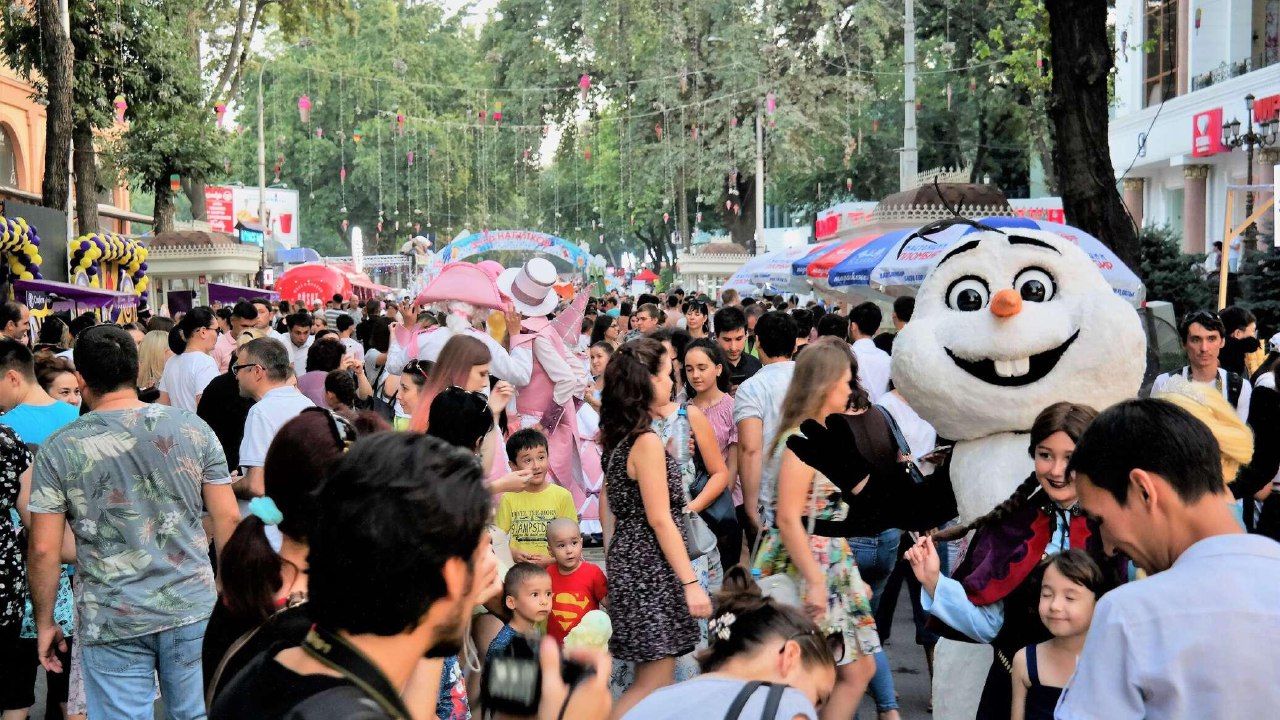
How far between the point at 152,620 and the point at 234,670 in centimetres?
202

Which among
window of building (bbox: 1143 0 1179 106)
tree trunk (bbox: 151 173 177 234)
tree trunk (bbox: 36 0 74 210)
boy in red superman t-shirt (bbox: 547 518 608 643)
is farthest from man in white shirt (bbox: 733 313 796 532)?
window of building (bbox: 1143 0 1179 106)

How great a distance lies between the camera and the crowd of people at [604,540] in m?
2.15

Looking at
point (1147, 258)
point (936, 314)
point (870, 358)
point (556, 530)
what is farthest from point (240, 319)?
point (1147, 258)

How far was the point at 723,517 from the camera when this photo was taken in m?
6.86

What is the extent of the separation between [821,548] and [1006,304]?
4.42ft

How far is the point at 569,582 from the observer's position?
19.4 feet

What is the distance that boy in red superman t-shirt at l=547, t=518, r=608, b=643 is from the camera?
5848 mm

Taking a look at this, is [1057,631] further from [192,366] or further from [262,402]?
[192,366]

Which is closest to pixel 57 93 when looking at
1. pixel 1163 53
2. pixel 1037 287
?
pixel 1037 287

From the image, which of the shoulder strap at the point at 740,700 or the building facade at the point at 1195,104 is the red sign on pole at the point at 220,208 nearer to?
the building facade at the point at 1195,104

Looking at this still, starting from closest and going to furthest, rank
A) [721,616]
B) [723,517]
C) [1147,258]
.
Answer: [721,616]
[723,517]
[1147,258]

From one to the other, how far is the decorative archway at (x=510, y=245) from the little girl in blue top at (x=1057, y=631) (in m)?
30.2

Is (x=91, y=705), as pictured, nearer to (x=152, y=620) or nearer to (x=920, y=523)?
(x=152, y=620)

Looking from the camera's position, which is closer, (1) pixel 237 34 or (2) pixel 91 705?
(2) pixel 91 705
